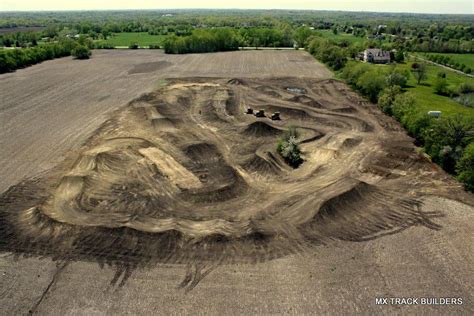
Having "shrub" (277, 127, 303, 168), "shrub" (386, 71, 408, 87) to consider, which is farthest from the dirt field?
"shrub" (386, 71, 408, 87)

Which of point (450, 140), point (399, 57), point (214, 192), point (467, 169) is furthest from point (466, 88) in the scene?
point (214, 192)

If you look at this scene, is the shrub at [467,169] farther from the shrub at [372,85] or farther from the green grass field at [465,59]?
the green grass field at [465,59]

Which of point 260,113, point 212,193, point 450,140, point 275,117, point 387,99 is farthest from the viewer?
point 387,99

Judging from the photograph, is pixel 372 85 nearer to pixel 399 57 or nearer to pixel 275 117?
pixel 275 117

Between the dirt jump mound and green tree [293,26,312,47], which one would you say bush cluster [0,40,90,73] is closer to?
the dirt jump mound

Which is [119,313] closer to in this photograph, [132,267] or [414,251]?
[132,267]
